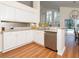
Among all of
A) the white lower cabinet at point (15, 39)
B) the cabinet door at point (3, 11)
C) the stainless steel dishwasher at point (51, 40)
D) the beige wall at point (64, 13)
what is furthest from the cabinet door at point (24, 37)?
the beige wall at point (64, 13)

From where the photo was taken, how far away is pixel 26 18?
22.6 ft

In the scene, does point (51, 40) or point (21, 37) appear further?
point (21, 37)

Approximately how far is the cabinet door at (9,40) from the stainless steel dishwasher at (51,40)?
5.00 ft

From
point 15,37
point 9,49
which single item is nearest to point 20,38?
point 15,37

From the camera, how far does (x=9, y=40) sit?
195 inches

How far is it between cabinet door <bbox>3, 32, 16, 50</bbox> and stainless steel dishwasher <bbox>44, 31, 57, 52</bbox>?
1525 millimetres

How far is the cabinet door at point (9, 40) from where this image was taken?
477 cm

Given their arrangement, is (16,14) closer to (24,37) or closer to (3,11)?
(3,11)

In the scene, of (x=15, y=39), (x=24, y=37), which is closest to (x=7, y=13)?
(x=15, y=39)

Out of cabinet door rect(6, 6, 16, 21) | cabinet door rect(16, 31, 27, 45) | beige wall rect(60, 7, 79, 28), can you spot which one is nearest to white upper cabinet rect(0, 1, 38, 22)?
cabinet door rect(6, 6, 16, 21)

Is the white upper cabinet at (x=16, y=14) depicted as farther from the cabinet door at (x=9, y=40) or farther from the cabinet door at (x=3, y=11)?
the cabinet door at (x=9, y=40)

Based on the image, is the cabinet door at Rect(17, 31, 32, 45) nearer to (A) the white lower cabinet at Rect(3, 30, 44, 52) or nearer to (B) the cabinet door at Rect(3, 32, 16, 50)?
(A) the white lower cabinet at Rect(3, 30, 44, 52)

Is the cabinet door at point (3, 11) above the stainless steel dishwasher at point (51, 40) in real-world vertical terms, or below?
above

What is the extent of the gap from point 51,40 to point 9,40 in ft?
6.02
